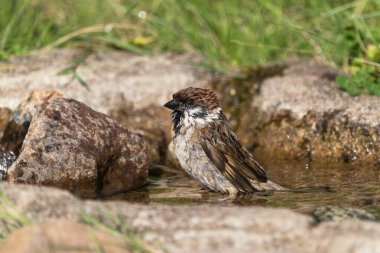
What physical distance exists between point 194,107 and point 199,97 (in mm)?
87

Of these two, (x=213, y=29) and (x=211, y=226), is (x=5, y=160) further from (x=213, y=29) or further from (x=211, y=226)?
(x=213, y=29)

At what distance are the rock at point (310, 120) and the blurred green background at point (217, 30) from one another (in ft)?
1.55

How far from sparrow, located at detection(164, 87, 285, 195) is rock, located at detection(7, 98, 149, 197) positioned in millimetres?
348

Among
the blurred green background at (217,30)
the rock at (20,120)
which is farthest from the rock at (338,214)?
the blurred green background at (217,30)

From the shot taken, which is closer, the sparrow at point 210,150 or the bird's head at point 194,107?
the sparrow at point 210,150

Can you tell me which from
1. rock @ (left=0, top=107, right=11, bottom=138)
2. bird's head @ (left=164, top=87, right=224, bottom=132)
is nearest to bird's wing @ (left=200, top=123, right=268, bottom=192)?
bird's head @ (left=164, top=87, right=224, bottom=132)

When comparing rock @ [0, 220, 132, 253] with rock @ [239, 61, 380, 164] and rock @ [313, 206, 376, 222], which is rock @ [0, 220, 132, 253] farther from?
rock @ [239, 61, 380, 164]

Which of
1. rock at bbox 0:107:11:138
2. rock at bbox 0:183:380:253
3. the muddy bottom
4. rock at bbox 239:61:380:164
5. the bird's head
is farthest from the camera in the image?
rock at bbox 0:107:11:138

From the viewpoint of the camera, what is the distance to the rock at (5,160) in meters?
5.74

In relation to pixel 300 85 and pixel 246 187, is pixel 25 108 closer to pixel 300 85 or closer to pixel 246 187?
pixel 246 187

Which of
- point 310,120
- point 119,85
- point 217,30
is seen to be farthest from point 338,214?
point 217,30

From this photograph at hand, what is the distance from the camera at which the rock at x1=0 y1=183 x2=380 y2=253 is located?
358cm

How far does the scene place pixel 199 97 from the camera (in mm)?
5867

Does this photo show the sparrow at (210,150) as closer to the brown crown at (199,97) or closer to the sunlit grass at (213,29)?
the brown crown at (199,97)
